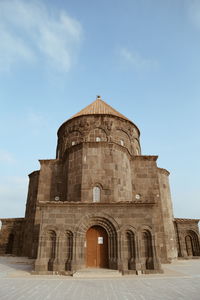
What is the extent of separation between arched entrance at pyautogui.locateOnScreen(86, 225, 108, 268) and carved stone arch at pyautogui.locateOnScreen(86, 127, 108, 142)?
9249mm

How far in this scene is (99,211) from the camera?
41.3 feet

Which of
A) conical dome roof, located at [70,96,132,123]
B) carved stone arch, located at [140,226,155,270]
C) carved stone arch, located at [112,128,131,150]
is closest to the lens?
carved stone arch, located at [140,226,155,270]

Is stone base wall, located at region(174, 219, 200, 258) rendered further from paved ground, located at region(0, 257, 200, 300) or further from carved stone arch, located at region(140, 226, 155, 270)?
paved ground, located at region(0, 257, 200, 300)

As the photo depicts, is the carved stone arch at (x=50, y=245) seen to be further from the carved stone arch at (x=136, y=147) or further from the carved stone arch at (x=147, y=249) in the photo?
the carved stone arch at (x=136, y=147)

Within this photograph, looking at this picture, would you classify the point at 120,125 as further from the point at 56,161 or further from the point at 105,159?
the point at 56,161

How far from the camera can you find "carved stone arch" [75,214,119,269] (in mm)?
11727

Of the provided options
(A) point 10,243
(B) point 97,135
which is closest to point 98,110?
(B) point 97,135

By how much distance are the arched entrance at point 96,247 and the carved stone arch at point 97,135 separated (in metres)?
9.25

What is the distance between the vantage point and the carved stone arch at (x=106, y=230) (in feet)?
38.5

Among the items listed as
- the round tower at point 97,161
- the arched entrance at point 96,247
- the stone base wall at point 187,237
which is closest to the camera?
the arched entrance at point 96,247

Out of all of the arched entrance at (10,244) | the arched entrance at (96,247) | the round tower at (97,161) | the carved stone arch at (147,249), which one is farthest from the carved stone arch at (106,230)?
the arched entrance at (10,244)

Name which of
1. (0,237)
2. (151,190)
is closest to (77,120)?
(151,190)

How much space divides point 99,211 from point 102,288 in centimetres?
477

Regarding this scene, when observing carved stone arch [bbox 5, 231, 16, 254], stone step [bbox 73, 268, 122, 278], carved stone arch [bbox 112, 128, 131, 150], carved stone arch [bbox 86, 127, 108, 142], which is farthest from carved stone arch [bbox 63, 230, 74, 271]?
carved stone arch [bbox 5, 231, 16, 254]
